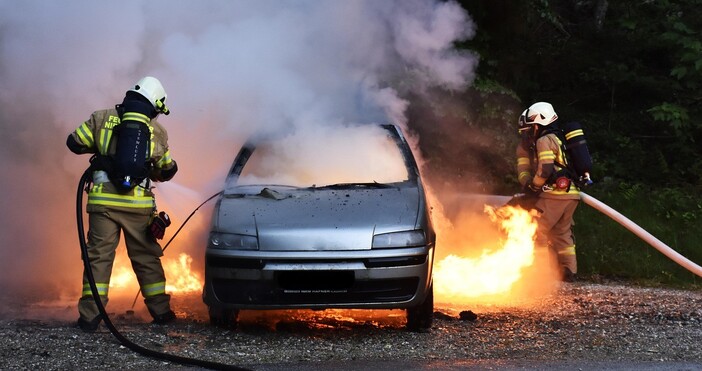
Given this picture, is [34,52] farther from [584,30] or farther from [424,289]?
[584,30]

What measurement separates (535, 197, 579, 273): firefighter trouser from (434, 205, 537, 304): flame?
0.36 ft

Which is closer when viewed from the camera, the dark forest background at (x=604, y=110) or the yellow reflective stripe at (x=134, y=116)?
the yellow reflective stripe at (x=134, y=116)

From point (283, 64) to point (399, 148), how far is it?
5.25 feet

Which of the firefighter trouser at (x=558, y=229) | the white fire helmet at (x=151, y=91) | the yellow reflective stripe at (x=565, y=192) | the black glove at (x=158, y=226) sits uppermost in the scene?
the white fire helmet at (x=151, y=91)

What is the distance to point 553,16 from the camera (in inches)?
445

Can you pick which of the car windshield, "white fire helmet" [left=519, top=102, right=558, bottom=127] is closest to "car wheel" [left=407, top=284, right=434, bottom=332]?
the car windshield

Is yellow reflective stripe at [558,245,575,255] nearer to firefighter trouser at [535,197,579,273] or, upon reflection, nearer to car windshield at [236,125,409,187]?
firefighter trouser at [535,197,579,273]

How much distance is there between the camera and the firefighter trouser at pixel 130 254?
6.14m

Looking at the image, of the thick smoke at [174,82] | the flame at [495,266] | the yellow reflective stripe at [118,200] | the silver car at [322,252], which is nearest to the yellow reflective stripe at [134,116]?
the yellow reflective stripe at [118,200]

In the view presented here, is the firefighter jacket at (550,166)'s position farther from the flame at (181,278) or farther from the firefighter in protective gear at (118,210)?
the firefighter in protective gear at (118,210)

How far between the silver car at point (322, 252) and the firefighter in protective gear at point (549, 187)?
256cm

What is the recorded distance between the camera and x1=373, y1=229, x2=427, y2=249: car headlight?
562cm

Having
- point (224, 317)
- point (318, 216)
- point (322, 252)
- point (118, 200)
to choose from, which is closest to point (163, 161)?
point (118, 200)

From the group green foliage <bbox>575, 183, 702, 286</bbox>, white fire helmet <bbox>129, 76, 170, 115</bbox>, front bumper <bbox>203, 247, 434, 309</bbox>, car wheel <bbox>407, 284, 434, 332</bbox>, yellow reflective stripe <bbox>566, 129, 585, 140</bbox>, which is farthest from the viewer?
green foliage <bbox>575, 183, 702, 286</bbox>
